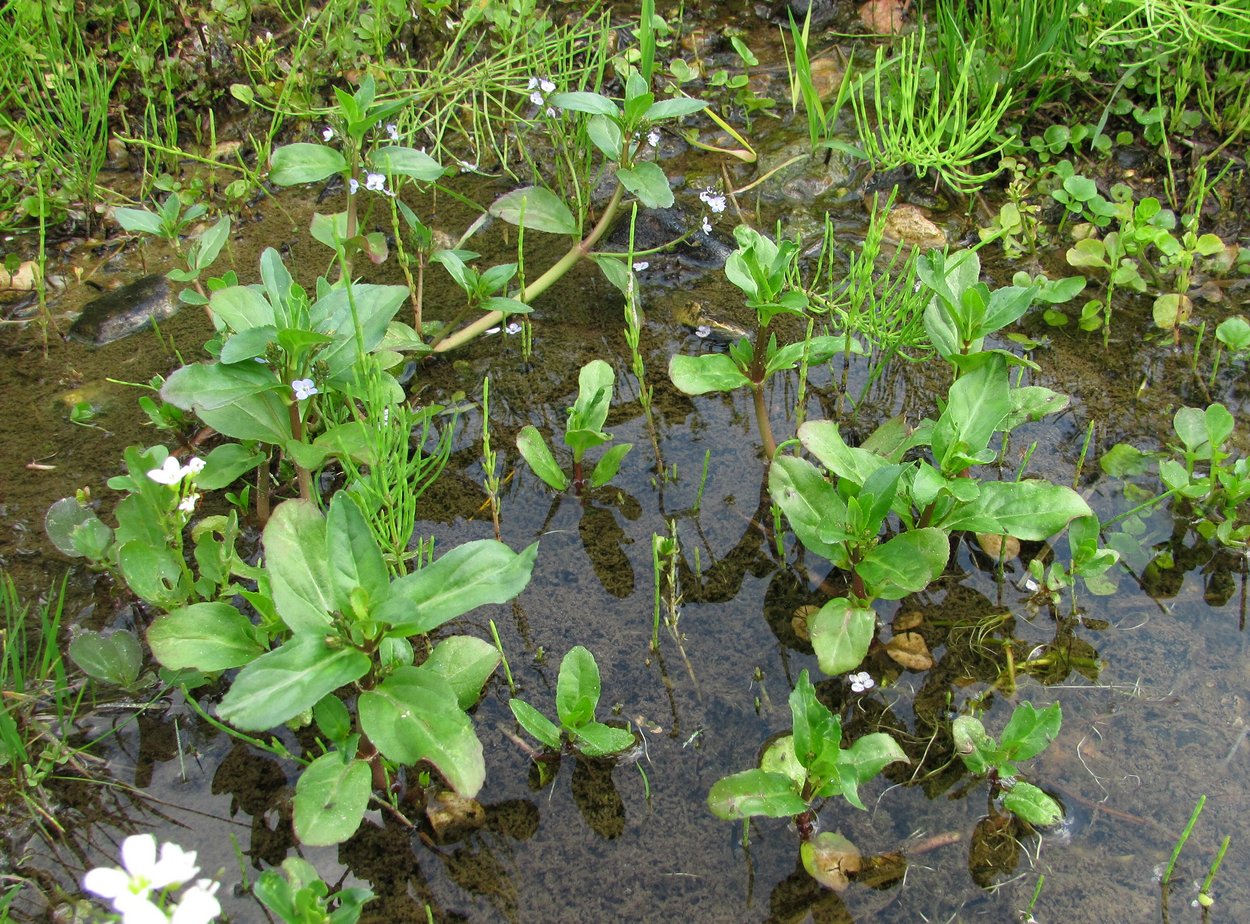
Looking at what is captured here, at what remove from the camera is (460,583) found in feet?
5.32

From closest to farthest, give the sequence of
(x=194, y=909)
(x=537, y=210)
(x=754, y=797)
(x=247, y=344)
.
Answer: (x=194, y=909) → (x=754, y=797) → (x=247, y=344) → (x=537, y=210)

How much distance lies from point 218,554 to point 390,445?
0.40 m

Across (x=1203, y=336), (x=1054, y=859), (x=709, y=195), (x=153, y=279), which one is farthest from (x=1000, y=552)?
(x=153, y=279)

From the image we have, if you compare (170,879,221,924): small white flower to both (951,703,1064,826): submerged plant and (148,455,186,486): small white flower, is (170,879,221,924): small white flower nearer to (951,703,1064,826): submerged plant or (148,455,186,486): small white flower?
(148,455,186,486): small white flower

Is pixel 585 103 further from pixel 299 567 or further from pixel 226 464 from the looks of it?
pixel 299 567

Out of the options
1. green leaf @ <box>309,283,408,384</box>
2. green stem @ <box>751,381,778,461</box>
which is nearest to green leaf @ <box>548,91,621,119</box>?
green leaf @ <box>309,283,408,384</box>

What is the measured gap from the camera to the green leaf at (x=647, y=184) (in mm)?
2463

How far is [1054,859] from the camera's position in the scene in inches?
69.0

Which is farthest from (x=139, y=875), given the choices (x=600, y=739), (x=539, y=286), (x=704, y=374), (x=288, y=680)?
(x=539, y=286)

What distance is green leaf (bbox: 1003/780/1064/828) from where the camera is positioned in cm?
173

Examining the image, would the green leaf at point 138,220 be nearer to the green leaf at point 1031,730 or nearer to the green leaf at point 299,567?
the green leaf at point 299,567

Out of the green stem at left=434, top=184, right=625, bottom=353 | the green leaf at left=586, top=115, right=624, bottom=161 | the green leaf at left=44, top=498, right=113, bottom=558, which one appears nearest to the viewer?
the green leaf at left=44, top=498, right=113, bottom=558

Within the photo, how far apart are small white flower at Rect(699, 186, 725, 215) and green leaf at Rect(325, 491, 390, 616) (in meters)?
1.71

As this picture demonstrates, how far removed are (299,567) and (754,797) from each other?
2.84ft
